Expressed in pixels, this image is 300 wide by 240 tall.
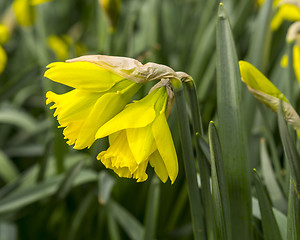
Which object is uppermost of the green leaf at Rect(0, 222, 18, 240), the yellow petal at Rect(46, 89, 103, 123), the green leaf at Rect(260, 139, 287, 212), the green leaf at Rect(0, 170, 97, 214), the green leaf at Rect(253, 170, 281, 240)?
the yellow petal at Rect(46, 89, 103, 123)

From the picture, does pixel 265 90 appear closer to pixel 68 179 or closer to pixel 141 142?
pixel 141 142

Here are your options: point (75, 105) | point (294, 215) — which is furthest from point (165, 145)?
point (294, 215)

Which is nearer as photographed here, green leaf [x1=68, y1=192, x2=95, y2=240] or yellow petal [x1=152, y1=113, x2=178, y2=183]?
yellow petal [x1=152, y1=113, x2=178, y2=183]

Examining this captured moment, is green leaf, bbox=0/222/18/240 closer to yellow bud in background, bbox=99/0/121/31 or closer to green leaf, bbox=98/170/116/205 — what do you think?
green leaf, bbox=98/170/116/205

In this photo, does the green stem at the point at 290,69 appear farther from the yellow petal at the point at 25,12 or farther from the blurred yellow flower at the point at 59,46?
the blurred yellow flower at the point at 59,46

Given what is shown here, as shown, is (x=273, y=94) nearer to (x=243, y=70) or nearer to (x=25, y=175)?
(x=243, y=70)

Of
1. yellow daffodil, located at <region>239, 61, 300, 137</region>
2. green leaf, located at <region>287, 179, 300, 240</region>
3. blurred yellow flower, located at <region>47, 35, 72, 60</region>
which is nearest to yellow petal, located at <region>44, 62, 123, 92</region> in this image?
yellow daffodil, located at <region>239, 61, 300, 137</region>
